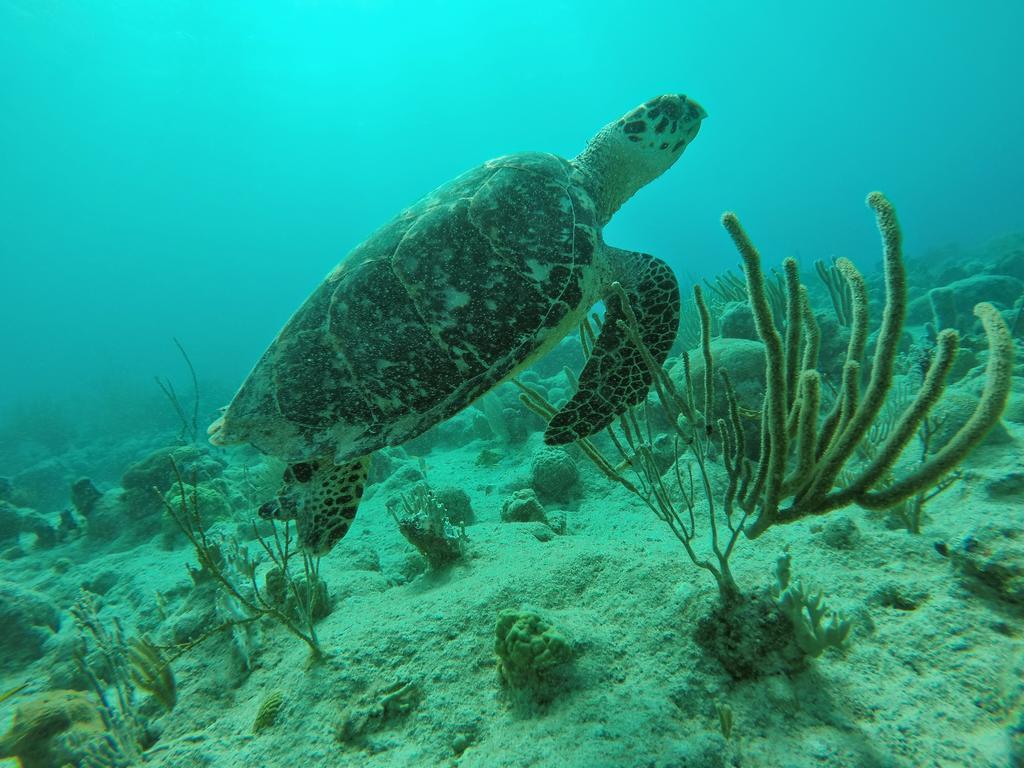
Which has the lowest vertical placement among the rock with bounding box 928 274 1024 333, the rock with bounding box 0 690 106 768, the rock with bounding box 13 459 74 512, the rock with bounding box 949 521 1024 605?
the rock with bounding box 949 521 1024 605

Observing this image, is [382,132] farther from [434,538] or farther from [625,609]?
[625,609]

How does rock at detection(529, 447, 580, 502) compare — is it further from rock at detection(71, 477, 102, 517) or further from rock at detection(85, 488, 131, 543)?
rock at detection(71, 477, 102, 517)

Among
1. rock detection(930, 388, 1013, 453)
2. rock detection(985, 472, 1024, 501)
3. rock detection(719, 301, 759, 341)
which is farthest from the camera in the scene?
rock detection(719, 301, 759, 341)

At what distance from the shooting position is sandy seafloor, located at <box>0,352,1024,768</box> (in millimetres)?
1890

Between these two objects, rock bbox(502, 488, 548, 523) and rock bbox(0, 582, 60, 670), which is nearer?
rock bbox(0, 582, 60, 670)

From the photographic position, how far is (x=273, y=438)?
3115 millimetres

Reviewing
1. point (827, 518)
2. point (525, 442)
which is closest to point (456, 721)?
point (827, 518)

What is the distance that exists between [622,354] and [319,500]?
107 inches

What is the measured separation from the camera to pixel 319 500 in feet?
11.7

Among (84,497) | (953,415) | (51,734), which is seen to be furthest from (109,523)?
(953,415)

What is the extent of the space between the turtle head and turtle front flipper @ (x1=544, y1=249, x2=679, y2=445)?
1.11 m

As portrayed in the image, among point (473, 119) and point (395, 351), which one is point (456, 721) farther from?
point (473, 119)

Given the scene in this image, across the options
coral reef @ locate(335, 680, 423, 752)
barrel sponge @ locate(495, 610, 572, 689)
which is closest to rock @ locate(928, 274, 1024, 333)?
barrel sponge @ locate(495, 610, 572, 689)

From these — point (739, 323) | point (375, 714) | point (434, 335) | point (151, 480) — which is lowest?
point (375, 714)
